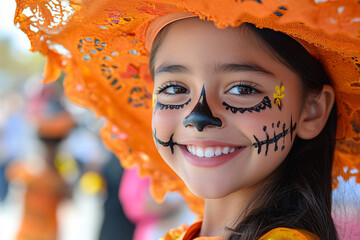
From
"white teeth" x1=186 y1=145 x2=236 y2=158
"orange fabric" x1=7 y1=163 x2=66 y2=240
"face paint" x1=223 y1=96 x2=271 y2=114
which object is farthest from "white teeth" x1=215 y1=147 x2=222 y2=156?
"orange fabric" x1=7 y1=163 x2=66 y2=240

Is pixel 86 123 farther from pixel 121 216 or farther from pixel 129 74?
pixel 129 74

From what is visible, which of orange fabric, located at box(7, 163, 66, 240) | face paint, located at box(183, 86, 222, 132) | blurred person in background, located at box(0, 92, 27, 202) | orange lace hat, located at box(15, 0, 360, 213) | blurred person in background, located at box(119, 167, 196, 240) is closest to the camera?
orange lace hat, located at box(15, 0, 360, 213)

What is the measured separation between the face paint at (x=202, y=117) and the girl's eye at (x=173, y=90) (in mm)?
115

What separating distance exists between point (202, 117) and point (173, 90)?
0.62 ft

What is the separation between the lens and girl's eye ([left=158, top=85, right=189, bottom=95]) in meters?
1.50

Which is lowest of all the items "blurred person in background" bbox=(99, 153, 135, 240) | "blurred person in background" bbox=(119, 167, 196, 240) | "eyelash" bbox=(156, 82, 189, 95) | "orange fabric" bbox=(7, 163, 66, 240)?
"orange fabric" bbox=(7, 163, 66, 240)

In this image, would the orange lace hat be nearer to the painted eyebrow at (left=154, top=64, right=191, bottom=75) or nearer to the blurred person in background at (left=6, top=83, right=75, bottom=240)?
the painted eyebrow at (left=154, top=64, right=191, bottom=75)

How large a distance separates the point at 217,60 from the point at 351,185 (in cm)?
76

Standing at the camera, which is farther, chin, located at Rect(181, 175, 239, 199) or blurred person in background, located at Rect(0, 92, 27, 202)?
blurred person in background, located at Rect(0, 92, 27, 202)

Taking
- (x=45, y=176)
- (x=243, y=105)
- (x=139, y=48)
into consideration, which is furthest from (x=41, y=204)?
(x=243, y=105)

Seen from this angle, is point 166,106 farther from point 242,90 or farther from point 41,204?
point 41,204

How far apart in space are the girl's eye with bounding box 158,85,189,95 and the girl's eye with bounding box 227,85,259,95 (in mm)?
151

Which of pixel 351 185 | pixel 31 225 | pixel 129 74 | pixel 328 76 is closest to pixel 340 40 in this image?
pixel 328 76

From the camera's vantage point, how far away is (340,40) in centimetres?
118
